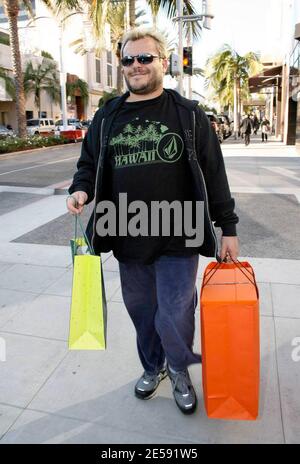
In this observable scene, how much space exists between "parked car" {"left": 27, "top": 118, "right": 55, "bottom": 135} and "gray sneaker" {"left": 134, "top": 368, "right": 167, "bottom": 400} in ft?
115

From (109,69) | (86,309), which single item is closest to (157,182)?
(86,309)

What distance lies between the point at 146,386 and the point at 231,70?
141 feet

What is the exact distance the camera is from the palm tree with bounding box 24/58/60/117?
44.3 meters

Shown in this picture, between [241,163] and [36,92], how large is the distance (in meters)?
36.4

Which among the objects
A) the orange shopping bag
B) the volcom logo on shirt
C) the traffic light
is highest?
the traffic light

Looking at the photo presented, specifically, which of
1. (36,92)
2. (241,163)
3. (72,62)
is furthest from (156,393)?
(72,62)

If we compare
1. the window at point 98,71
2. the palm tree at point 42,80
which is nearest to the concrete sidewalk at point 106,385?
the palm tree at point 42,80

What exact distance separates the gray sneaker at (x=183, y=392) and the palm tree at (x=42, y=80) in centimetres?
4598

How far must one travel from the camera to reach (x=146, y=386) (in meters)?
2.66

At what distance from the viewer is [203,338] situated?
7.22ft

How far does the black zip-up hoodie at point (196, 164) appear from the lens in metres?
2.28

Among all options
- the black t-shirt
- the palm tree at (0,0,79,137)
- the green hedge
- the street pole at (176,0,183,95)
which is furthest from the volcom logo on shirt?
the palm tree at (0,0,79,137)

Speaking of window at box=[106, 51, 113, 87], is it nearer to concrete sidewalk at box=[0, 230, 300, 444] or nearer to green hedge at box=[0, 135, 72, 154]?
green hedge at box=[0, 135, 72, 154]

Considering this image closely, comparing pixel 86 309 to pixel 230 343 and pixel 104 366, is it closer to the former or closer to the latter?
pixel 230 343
